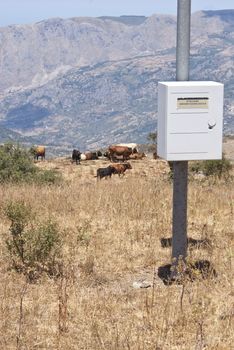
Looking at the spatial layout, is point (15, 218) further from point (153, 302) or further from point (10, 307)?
point (153, 302)

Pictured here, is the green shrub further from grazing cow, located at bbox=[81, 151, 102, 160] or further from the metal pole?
the metal pole

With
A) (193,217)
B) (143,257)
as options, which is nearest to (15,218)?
(143,257)

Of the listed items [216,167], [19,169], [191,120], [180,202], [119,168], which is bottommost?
[119,168]

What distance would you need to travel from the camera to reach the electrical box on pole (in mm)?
5711

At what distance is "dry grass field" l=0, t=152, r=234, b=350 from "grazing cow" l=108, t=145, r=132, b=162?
70.1 feet

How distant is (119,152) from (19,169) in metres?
11.7

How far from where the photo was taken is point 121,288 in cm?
Answer: 589

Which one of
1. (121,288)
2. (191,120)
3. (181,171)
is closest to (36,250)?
(121,288)

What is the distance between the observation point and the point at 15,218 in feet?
22.4

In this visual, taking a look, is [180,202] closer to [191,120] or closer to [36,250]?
[191,120]

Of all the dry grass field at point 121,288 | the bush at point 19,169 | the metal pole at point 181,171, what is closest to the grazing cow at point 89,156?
the bush at point 19,169

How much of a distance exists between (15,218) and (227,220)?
3.46 metres

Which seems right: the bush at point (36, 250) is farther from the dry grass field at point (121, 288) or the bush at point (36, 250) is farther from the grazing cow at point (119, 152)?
the grazing cow at point (119, 152)

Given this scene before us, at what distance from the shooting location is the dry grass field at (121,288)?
14.8 ft
